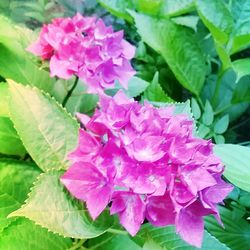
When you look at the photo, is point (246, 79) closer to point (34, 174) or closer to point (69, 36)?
point (69, 36)

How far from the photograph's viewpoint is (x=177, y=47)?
1.25 metres

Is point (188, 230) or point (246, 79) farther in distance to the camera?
point (246, 79)

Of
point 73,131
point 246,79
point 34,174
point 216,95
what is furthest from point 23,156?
point 246,79

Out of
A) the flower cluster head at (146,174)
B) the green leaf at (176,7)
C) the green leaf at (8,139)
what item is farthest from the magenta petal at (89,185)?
the green leaf at (176,7)

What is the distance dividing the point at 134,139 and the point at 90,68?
31 centimetres

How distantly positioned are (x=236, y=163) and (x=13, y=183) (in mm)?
317

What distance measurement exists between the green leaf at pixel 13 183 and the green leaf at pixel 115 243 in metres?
0.13

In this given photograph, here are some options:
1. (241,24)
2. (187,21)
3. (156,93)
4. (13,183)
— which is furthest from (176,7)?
(13,183)

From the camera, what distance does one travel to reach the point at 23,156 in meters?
0.97

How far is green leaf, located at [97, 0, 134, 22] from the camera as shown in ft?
4.29

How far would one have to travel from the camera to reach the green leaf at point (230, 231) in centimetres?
100

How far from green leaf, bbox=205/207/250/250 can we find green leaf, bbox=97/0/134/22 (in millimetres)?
520

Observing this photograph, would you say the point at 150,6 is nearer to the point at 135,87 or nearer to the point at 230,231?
the point at 135,87

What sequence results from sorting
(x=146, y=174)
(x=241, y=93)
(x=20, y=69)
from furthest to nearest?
(x=241, y=93), (x=20, y=69), (x=146, y=174)
